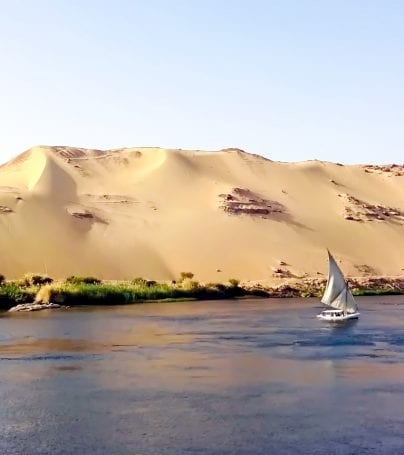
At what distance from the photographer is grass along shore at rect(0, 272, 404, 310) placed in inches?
1736

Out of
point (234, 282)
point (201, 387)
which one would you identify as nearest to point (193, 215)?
point (234, 282)

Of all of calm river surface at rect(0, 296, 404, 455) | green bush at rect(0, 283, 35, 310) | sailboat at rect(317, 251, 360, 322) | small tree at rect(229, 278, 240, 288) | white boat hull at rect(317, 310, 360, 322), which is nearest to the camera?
calm river surface at rect(0, 296, 404, 455)

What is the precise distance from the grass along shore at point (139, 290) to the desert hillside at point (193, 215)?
3583mm

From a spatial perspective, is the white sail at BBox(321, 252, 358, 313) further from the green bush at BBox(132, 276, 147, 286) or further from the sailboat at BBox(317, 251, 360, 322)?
the green bush at BBox(132, 276, 147, 286)

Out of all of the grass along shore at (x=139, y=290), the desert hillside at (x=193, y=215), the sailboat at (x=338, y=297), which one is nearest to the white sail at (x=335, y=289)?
the sailboat at (x=338, y=297)

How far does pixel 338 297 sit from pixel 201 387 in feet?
63.7

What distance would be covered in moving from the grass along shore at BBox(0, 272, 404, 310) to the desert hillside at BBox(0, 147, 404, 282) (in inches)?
141

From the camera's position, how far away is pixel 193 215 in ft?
223

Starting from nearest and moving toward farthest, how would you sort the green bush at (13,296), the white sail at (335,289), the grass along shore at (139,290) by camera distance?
the white sail at (335,289) < the green bush at (13,296) < the grass along shore at (139,290)

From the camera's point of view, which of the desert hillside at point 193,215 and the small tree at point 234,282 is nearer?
the small tree at point 234,282

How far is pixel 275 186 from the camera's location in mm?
77000

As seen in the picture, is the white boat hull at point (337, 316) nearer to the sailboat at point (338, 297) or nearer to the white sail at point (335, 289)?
the sailboat at point (338, 297)

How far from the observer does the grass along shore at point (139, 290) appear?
44.1 metres

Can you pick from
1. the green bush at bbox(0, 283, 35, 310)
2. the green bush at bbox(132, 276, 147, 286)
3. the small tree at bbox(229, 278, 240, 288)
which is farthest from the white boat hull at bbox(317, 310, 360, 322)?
the green bush at bbox(0, 283, 35, 310)
